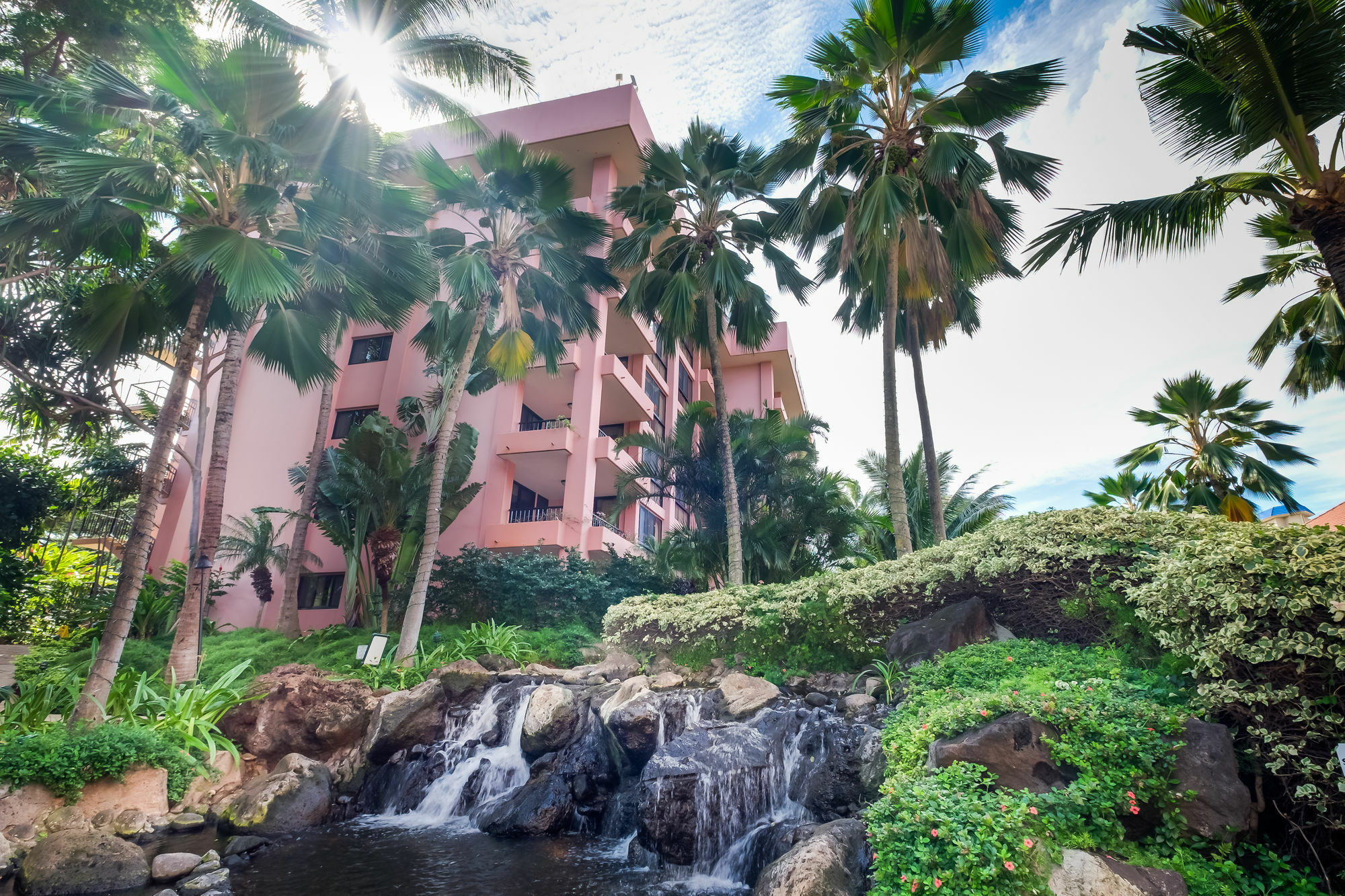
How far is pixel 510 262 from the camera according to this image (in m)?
15.6

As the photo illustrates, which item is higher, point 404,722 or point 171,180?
point 171,180

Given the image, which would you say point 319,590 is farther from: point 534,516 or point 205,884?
point 205,884

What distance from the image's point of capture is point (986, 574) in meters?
8.35

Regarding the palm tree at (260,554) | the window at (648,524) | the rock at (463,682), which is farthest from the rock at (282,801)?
the window at (648,524)

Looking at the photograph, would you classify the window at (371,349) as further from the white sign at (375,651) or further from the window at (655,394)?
the white sign at (375,651)

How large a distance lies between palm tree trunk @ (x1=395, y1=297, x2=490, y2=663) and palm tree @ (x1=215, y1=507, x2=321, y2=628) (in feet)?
20.5

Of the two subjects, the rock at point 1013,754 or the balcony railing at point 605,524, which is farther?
the balcony railing at point 605,524

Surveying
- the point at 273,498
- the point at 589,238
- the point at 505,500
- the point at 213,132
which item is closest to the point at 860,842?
the point at 213,132

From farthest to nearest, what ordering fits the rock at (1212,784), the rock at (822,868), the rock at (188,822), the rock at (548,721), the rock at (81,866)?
the rock at (548,721), the rock at (188,822), the rock at (81,866), the rock at (822,868), the rock at (1212,784)

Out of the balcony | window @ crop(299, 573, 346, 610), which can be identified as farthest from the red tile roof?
window @ crop(299, 573, 346, 610)

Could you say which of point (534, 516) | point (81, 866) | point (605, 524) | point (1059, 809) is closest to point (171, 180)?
point (81, 866)

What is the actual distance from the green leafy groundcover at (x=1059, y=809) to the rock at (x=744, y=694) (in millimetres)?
3679

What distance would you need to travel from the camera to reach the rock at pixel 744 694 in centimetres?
927

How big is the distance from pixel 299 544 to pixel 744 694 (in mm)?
14086
